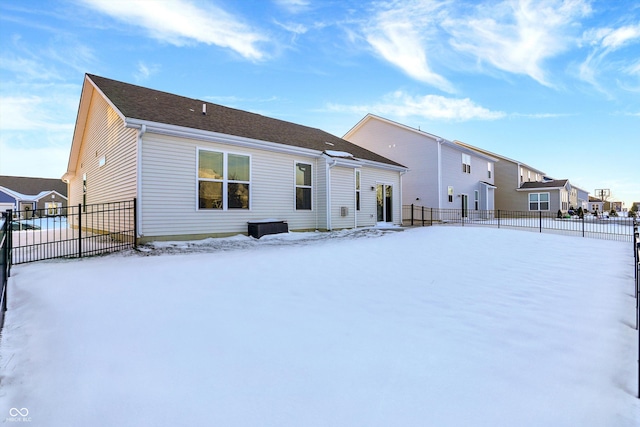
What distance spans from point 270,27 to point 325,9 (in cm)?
256

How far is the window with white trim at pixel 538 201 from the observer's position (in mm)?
26969

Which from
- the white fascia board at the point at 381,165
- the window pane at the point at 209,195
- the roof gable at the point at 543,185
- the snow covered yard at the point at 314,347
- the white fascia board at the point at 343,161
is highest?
the roof gable at the point at 543,185

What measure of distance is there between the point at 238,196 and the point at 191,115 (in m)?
3.24

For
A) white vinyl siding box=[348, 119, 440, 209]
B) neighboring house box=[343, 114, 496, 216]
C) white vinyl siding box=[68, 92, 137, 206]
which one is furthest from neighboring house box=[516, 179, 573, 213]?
white vinyl siding box=[68, 92, 137, 206]

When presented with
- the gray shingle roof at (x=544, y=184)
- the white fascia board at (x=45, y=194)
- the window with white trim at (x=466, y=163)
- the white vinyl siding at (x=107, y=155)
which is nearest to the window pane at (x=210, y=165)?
the white vinyl siding at (x=107, y=155)

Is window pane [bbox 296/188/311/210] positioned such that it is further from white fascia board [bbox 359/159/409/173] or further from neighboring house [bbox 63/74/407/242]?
white fascia board [bbox 359/159/409/173]

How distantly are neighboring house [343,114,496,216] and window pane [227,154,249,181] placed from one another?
1369cm

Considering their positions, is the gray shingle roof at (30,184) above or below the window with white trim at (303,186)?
above

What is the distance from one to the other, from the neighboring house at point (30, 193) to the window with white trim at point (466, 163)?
43808mm

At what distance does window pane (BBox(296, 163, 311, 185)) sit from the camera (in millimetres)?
11609

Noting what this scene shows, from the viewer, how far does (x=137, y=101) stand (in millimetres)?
9359

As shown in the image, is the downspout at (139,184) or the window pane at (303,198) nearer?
the downspout at (139,184)

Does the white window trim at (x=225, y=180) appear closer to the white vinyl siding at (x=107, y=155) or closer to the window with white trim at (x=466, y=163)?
the white vinyl siding at (x=107, y=155)

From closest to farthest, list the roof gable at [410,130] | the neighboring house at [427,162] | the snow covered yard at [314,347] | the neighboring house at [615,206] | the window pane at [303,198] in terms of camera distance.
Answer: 1. the snow covered yard at [314,347]
2. the window pane at [303,198]
3. the roof gable at [410,130]
4. the neighboring house at [427,162]
5. the neighboring house at [615,206]
